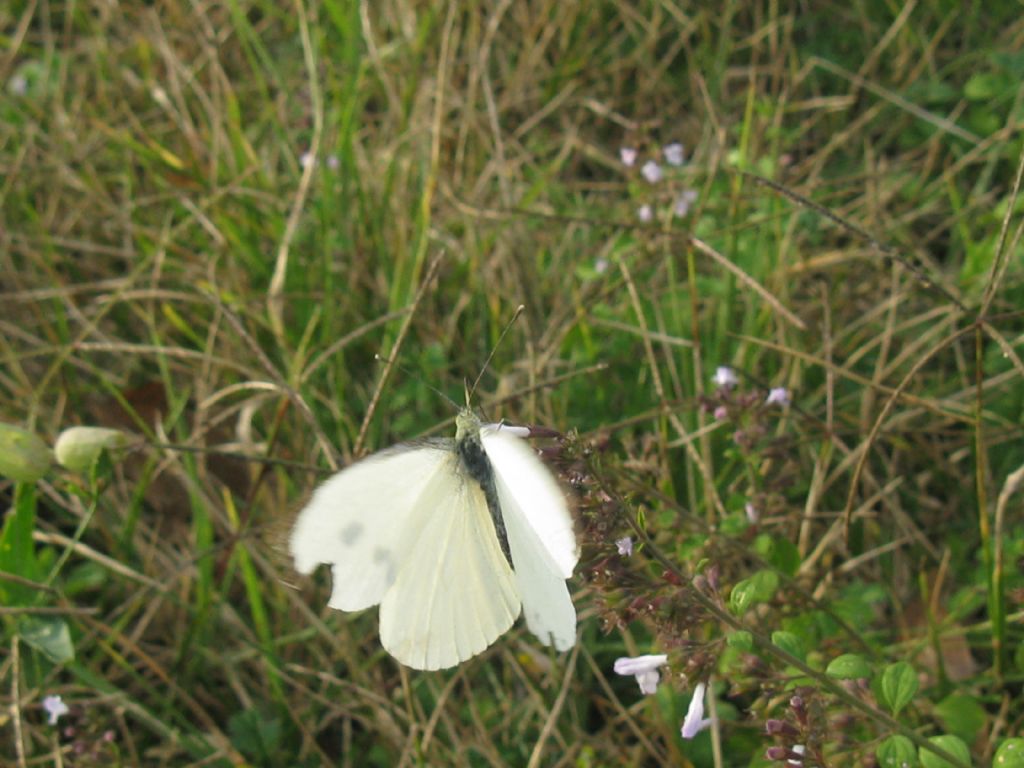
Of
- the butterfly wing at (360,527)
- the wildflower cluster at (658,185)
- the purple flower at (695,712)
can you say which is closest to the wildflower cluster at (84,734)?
the butterfly wing at (360,527)

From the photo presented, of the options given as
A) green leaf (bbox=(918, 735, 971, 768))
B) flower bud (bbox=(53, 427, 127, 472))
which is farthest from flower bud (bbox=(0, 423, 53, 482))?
green leaf (bbox=(918, 735, 971, 768))

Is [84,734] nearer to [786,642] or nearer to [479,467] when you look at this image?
[479,467]

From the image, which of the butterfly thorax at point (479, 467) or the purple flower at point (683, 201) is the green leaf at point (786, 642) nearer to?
the butterfly thorax at point (479, 467)

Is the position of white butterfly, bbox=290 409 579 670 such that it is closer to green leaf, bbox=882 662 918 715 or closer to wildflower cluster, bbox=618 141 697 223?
green leaf, bbox=882 662 918 715

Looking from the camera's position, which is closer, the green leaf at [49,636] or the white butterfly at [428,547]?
the white butterfly at [428,547]

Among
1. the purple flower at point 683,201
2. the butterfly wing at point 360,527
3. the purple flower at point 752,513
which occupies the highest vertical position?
the butterfly wing at point 360,527
